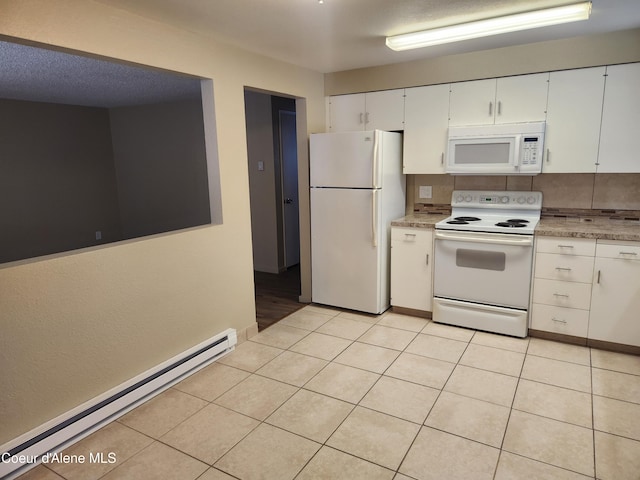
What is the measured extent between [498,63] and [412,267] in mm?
1802

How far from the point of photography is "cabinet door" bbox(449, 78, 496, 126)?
335cm

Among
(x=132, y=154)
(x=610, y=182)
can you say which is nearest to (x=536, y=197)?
(x=610, y=182)

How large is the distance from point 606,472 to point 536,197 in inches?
87.5

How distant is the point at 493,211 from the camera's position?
3.64 metres

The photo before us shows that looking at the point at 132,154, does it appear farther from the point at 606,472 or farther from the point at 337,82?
the point at 606,472

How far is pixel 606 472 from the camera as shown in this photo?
6.01ft

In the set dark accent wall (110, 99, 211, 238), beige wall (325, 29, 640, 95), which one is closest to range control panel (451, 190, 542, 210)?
beige wall (325, 29, 640, 95)

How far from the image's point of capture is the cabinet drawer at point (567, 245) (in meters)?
2.90

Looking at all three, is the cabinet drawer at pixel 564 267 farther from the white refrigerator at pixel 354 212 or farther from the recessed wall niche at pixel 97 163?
the recessed wall niche at pixel 97 163

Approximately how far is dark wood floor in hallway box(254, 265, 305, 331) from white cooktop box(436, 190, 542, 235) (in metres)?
1.67

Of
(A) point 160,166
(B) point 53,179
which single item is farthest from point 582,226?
(B) point 53,179

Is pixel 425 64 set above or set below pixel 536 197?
above

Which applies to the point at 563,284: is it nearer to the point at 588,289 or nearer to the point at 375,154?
the point at 588,289

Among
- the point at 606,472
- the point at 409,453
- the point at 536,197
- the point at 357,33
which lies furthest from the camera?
the point at 536,197
